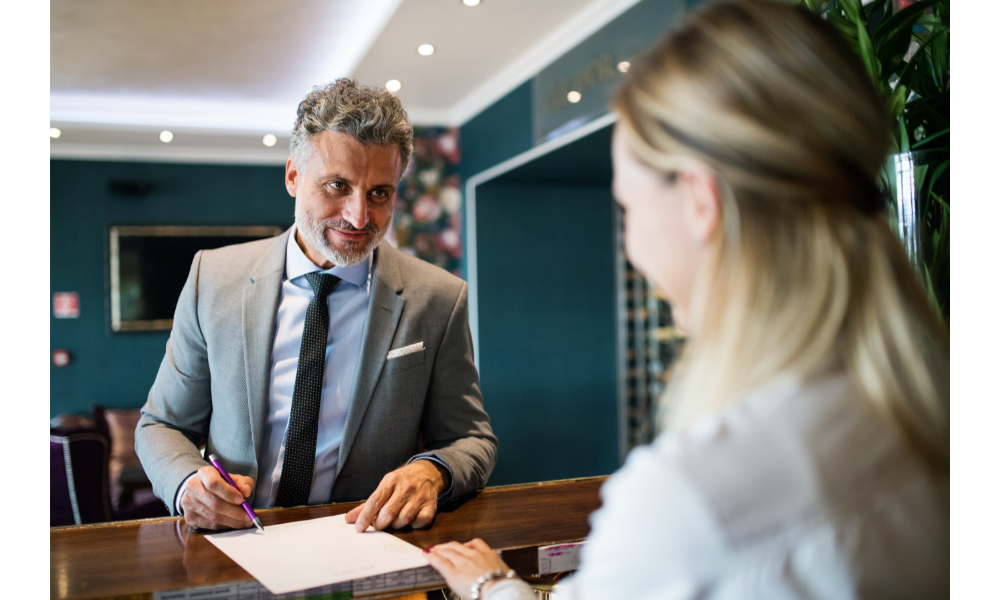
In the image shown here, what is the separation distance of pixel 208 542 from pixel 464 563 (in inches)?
16.9

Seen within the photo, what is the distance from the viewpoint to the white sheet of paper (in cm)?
94

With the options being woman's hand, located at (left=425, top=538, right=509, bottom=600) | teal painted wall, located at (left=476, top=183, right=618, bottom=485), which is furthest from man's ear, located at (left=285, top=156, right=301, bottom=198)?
teal painted wall, located at (left=476, top=183, right=618, bottom=485)

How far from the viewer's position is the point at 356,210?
5.10 ft

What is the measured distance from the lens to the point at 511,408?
536 cm

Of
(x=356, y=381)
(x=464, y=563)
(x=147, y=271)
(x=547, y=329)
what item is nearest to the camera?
(x=464, y=563)

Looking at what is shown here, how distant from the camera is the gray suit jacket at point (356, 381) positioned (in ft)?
4.97

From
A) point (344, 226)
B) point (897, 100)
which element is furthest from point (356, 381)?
point (897, 100)

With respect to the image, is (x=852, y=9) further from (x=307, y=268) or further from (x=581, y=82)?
(x=581, y=82)

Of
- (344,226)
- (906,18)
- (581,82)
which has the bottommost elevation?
(344,226)

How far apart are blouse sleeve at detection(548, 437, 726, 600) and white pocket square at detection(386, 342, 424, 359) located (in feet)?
3.29

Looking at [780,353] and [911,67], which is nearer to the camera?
[780,353]

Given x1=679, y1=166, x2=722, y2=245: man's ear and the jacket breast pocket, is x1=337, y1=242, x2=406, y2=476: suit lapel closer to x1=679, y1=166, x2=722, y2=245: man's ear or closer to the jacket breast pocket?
the jacket breast pocket

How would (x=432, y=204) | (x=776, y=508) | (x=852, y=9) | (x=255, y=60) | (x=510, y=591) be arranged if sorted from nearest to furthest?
1. (x=776, y=508)
2. (x=510, y=591)
3. (x=852, y=9)
4. (x=255, y=60)
5. (x=432, y=204)

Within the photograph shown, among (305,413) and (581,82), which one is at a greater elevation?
(581,82)
